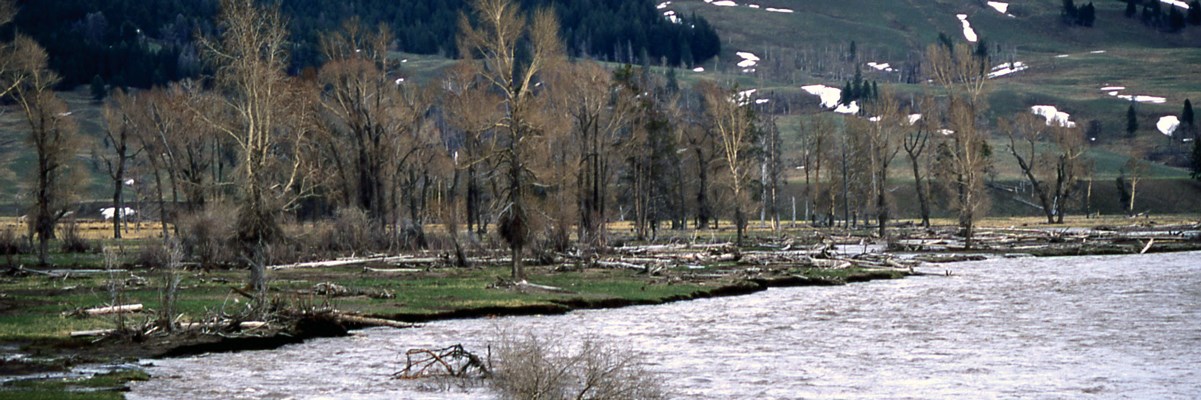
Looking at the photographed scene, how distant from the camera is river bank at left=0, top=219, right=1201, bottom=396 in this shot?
31906 millimetres

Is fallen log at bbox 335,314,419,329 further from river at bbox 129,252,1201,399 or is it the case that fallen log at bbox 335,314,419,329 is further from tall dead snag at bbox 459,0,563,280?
tall dead snag at bbox 459,0,563,280

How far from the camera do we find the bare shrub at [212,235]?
60.5 m

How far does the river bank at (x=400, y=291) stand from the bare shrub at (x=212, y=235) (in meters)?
2.36

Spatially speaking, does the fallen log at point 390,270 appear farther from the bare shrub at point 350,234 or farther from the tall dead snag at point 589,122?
the tall dead snag at point 589,122

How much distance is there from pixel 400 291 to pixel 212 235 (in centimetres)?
1892

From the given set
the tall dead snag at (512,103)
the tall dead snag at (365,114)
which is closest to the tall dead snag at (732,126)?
the tall dead snag at (365,114)

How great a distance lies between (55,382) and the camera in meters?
25.2

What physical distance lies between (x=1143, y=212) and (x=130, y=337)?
474ft

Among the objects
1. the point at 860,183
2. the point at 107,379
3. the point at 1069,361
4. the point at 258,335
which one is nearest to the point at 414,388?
the point at 107,379

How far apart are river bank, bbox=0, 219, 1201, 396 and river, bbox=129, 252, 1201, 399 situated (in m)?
1.40

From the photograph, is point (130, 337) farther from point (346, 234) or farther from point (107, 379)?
point (346, 234)

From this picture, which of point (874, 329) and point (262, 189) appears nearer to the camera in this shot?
point (874, 329)

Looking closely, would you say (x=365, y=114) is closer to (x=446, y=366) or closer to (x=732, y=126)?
(x=732, y=126)

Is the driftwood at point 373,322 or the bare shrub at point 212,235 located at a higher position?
the bare shrub at point 212,235
